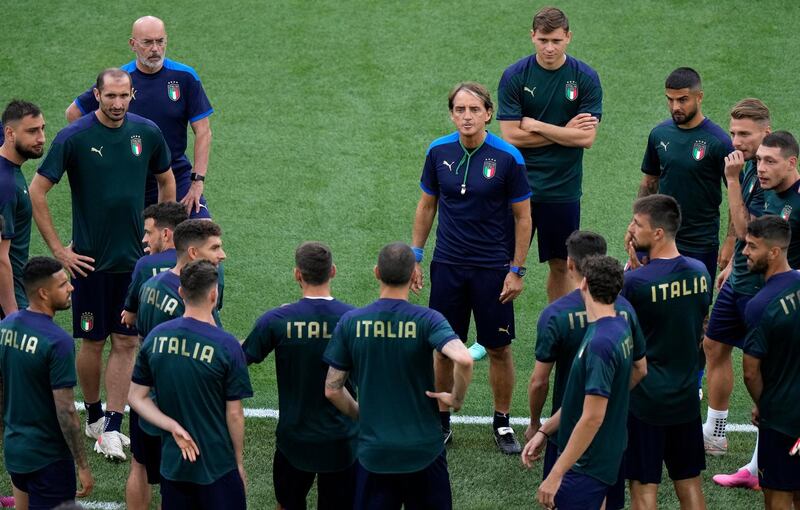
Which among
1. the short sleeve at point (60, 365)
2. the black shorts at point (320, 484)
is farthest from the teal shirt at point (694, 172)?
the short sleeve at point (60, 365)

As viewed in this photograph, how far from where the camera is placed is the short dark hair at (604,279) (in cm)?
569

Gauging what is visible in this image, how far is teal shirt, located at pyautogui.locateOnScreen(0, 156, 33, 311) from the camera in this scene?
7.56 metres

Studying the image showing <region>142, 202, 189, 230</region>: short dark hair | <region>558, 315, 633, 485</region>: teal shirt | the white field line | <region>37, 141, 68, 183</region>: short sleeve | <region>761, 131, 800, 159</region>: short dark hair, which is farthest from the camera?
the white field line

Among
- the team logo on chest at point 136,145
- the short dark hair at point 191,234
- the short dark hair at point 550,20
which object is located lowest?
the short dark hair at point 191,234

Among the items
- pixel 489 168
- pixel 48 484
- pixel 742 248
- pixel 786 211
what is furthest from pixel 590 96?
pixel 48 484

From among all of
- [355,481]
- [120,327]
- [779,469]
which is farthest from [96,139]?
[779,469]

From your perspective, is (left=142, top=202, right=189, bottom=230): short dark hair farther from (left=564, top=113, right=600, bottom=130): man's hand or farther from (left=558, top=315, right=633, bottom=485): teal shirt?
(left=564, top=113, right=600, bottom=130): man's hand

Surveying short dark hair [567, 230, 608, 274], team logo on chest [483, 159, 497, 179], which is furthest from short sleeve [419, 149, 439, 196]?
short dark hair [567, 230, 608, 274]

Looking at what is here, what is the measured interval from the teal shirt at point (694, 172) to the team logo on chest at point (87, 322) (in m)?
4.01

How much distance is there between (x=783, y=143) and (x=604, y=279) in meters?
2.28

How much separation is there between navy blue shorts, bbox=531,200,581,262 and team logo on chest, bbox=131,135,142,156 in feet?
9.34

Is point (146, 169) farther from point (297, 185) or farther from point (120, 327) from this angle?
point (297, 185)

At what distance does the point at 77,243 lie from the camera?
8250 millimetres

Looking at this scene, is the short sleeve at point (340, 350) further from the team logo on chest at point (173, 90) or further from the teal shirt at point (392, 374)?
the team logo on chest at point (173, 90)
